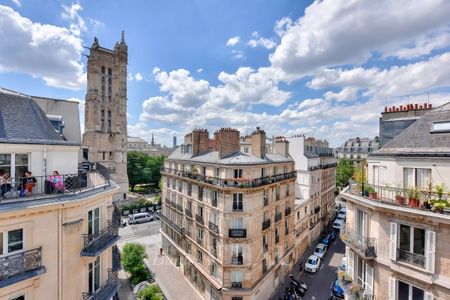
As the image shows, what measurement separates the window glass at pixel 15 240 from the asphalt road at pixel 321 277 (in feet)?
73.3

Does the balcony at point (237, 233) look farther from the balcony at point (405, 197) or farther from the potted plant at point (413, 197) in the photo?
the potted plant at point (413, 197)

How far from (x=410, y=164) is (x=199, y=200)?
1691 centimetres

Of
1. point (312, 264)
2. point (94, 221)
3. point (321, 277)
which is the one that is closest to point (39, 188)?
point (94, 221)

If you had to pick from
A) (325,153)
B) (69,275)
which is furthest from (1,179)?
(325,153)

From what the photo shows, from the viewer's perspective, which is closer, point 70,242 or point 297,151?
point 70,242

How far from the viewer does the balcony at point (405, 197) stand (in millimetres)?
8695

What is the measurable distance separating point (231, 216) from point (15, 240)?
13975 millimetres

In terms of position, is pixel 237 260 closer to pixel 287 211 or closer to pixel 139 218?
pixel 287 211

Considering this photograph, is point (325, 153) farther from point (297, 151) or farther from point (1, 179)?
point (1, 179)

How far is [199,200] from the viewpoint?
22266 mm

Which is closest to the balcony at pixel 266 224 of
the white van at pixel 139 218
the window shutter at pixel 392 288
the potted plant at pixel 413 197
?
the window shutter at pixel 392 288

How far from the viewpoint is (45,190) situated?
8844 mm

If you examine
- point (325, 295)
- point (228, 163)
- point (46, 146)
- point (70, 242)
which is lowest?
point (325, 295)

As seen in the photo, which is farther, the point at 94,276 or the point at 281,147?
the point at 281,147
